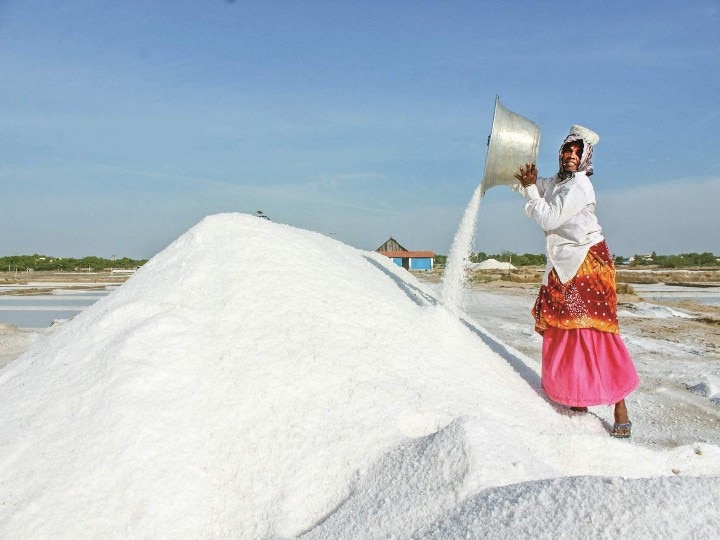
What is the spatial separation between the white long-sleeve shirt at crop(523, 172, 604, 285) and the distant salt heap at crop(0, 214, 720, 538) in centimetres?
69

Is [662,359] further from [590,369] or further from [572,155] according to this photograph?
[572,155]

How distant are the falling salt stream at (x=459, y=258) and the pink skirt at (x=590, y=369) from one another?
0.90 m

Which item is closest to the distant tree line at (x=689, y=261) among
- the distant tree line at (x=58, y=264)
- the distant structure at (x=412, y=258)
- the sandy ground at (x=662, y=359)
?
the distant structure at (x=412, y=258)

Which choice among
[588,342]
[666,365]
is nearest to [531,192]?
[588,342]

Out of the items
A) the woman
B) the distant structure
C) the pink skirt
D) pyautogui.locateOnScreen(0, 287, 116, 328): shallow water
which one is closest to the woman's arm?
the woman

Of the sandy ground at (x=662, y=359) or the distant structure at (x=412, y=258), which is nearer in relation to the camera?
the sandy ground at (x=662, y=359)

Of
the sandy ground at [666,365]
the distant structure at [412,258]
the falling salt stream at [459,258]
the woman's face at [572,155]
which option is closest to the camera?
the woman's face at [572,155]

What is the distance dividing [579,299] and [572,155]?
709 millimetres

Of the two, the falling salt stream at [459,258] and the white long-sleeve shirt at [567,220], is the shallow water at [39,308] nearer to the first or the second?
the falling salt stream at [459,258]

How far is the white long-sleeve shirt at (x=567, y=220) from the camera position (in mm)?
2705

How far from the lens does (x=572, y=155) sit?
2801 millimetres

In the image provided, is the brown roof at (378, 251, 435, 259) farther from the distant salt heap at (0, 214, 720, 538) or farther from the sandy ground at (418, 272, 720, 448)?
the distant salt heap at (0, 214, 720, 538)

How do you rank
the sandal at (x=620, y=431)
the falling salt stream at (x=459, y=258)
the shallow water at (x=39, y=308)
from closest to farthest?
the sandal at (x=620, y=431)
the falling salt stream at (x=459, y=258)
the shallow water at (x=39, y=308)

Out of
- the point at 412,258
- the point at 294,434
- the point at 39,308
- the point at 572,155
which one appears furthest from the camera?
the point at 412,258
